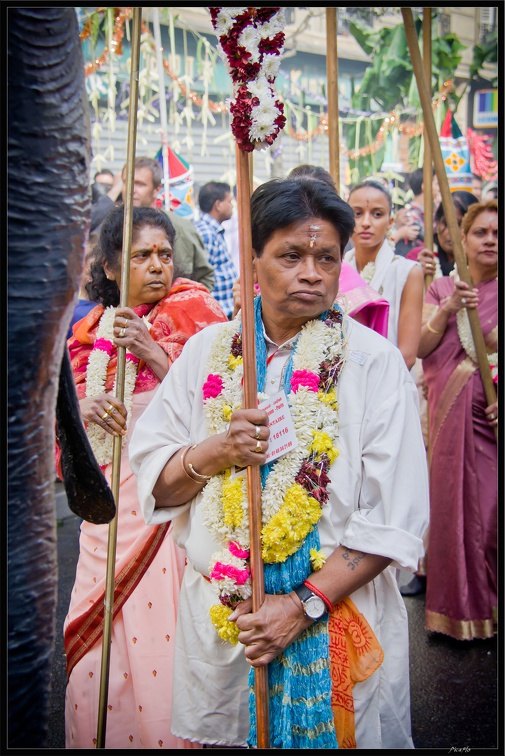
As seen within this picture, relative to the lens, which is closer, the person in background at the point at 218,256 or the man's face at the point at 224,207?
the person in background at the point at 218,256

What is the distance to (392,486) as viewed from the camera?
6.90 feet

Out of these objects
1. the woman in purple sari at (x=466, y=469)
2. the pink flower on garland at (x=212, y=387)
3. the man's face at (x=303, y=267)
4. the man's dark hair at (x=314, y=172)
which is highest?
the man's dark hair at (x=314, y=172)

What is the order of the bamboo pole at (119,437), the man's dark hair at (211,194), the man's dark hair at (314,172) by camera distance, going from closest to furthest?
the bamboo pole at (119,437)
the man's dark hair at (314,172)
the man's dark hair at (211,194)

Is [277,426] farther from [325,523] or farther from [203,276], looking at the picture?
[203,276]

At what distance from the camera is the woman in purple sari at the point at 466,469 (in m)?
4.32

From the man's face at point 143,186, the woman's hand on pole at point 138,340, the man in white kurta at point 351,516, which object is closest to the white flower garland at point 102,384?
the woman's hand on pole at point 138,340

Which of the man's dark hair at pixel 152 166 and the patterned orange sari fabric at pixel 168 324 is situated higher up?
the man's dark hair at pixel 152 166

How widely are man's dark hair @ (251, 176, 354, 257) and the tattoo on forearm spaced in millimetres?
908

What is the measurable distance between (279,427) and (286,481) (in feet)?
0.48

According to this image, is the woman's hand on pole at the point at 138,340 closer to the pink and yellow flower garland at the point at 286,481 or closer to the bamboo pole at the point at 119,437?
the bamboo pole at the point at 119,437

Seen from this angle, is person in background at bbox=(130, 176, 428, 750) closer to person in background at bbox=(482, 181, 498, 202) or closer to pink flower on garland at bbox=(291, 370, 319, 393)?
pink flower on garland at bbox=(291, 370, 319, 393)

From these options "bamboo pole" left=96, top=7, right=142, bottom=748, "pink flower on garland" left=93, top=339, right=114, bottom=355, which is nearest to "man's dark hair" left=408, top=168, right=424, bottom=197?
"pink flower on garland" left=93, top=339, right=114, bottom=355

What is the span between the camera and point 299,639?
2166mm

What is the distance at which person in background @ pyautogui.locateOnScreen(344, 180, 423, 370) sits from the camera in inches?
165
